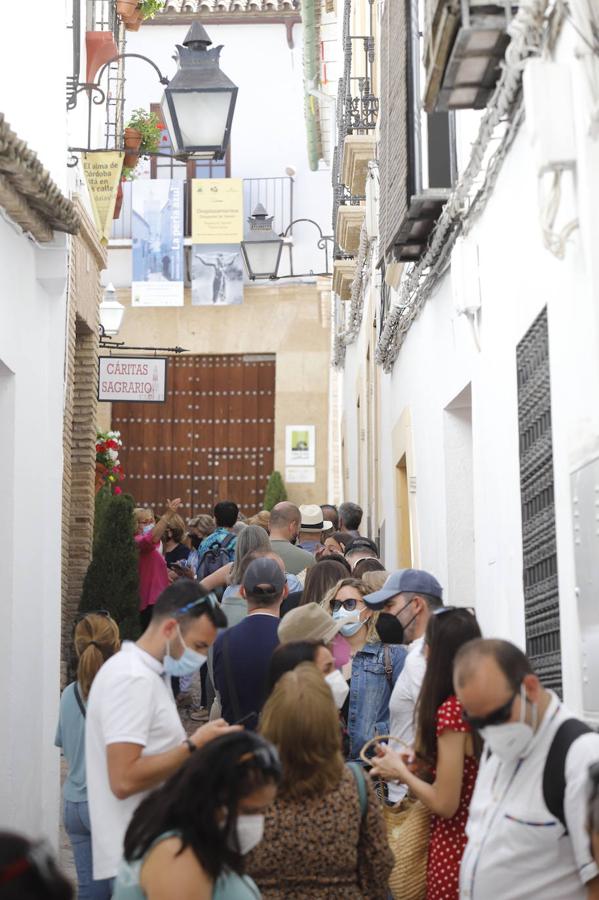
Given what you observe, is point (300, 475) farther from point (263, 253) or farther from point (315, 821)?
point (315, 821)

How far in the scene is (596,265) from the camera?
401cm

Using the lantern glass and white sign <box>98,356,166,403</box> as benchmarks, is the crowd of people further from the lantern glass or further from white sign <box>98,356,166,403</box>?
the lantern glass

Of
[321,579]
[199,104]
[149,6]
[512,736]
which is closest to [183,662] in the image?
[512,736]

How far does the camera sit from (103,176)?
1088cm

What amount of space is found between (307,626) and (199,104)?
479 centimetres

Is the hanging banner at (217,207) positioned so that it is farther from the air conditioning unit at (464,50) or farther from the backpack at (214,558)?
the air conditioning unit at (464,50)

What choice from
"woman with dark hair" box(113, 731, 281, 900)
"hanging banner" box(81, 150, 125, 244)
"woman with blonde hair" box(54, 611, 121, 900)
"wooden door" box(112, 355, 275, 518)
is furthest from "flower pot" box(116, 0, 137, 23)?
"woman with dark hair" box(113, 731, 281, 900)

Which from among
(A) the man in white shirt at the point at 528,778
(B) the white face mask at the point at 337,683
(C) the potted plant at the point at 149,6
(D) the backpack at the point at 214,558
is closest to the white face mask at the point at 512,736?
(A) the man in white shirt at the point at 528,778

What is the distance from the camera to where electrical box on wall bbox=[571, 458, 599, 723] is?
4.19 metres

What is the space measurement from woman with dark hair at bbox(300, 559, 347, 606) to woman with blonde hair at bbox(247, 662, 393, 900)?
2.88 metres

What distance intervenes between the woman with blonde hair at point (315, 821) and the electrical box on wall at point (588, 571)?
2.77 feet

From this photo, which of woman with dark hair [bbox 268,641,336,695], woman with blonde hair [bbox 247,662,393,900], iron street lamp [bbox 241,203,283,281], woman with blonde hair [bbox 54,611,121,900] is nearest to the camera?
woman with blonde hair [bbox 247,662,393,900]

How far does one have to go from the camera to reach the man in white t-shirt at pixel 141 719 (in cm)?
412

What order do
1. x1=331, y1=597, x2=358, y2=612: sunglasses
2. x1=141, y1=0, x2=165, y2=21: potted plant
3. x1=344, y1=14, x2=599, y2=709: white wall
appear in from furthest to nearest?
x1=141, y1=0, x2=165, y2=21: potted plant → x1=331, y1=597, x2=358, y2=612: sunglasses → x1=344, y1=14, x2=599, y2=709: white wall
